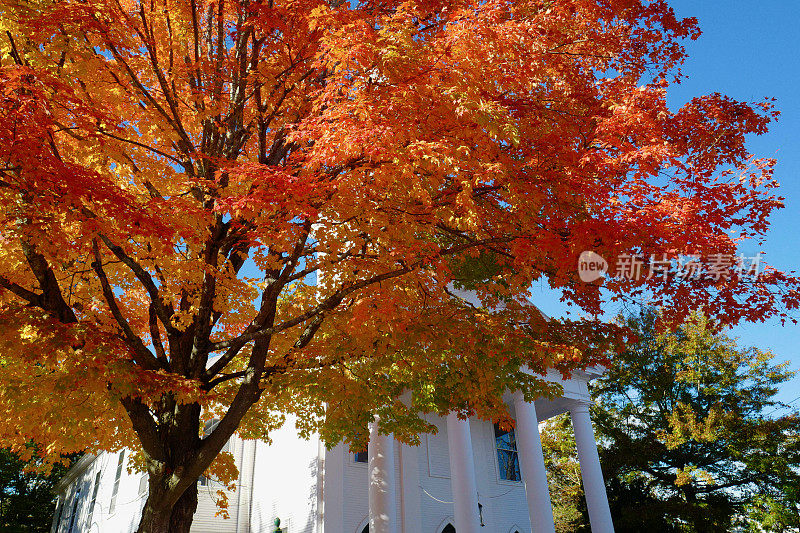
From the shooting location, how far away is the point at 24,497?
39500mm

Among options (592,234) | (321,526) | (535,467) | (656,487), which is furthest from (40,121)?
(656,487)

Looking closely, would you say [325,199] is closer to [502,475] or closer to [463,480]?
[463,480]

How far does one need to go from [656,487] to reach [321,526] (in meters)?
21.3

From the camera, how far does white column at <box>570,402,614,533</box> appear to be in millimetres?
18156

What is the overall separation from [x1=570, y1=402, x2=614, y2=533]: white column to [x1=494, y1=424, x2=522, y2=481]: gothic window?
2841 millimetres

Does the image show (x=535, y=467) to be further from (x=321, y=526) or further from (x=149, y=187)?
(x=149, y=187)

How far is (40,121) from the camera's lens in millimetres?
6445

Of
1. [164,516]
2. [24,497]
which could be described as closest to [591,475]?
[164,516]

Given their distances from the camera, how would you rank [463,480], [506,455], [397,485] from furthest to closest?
1. [506,455]
2. [397,485]
3. [463,480]

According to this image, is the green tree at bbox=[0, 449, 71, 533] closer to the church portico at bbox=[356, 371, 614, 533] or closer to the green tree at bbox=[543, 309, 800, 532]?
the church portico at bbox=[356, 371, 614, 533]

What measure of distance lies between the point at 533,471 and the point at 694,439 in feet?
49.4

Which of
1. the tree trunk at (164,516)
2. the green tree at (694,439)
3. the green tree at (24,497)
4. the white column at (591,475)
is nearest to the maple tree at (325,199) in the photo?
the tree trunk at (164,516)

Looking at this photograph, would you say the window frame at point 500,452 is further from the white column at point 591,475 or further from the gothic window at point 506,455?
→ the white column at point 591,475

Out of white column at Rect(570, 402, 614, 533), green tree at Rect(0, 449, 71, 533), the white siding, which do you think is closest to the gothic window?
Answer: white column at Rect(570, 402, 614, 533)
